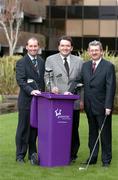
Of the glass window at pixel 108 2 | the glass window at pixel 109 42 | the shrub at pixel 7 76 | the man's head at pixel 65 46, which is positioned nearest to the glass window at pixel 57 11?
the glass window at pixel 108 2

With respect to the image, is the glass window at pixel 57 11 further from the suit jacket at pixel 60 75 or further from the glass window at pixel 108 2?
the suit jacket at pixel 60 75

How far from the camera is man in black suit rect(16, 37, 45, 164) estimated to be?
855cm

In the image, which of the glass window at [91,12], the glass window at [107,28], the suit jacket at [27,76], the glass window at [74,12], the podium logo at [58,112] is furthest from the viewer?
the glass window at [74,12]

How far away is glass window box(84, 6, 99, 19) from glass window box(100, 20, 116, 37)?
0.86m

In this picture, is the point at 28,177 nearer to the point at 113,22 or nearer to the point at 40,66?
the point at 40,66

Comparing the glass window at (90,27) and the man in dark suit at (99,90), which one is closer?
the man in dark suit at (99,90)

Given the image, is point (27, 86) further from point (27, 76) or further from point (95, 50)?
point (95, 50)

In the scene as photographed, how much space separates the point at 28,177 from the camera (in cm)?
786

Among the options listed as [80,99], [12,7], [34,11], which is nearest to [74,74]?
[80,99]

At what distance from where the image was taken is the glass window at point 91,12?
155ft

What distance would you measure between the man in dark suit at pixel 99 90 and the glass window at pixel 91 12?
39.1 metres

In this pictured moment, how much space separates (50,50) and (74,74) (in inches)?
1543

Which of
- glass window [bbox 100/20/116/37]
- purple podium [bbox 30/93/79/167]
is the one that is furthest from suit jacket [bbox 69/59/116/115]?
glass window [bbox 100/20/116/37]

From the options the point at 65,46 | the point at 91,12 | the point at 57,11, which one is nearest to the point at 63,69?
the point at 65,46
